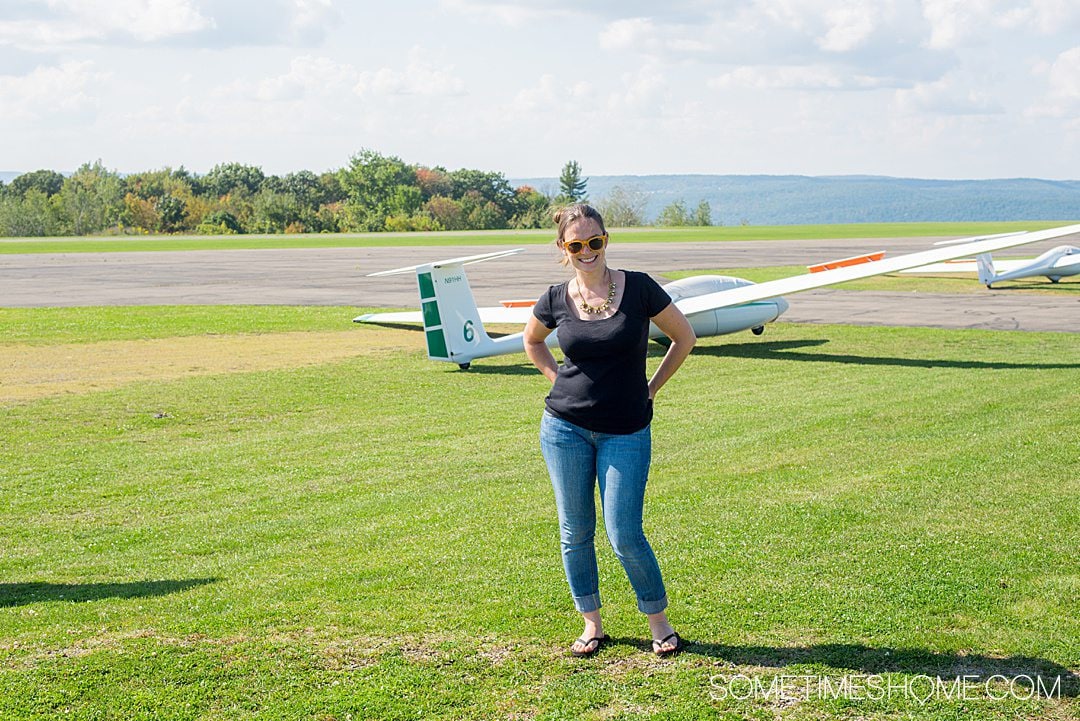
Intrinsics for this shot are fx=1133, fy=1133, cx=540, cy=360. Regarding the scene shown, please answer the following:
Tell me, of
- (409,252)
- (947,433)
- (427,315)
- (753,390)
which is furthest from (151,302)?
(409,252)

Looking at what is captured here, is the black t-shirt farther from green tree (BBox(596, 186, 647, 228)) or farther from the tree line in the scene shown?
green tree (BBox(596, 186, 647, 228))

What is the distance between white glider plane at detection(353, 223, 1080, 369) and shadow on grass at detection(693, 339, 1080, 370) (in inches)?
21.5

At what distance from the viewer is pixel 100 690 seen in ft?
16.8

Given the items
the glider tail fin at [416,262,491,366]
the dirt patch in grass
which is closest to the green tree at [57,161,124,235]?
the dirt patch in grass

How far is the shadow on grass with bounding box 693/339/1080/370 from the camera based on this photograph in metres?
16.8

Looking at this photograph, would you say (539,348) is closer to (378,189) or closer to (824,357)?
(824,357)

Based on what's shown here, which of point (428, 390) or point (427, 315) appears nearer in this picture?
point (428, 390)

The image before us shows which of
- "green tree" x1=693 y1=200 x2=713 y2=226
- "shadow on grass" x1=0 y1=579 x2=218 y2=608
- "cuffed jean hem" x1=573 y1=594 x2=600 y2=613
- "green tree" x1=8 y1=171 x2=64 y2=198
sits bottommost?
"green tree" x1=693 y1=200 x2=713 y2=226

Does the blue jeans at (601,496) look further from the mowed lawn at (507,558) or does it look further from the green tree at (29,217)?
the green tree at (29,217)

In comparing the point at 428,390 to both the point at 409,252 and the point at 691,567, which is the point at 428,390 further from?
the point at 409,252

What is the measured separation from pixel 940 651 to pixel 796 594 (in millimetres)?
1014

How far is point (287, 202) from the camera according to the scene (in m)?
118

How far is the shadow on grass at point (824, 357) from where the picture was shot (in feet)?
55.1

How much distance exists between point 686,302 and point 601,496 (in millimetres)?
15486
